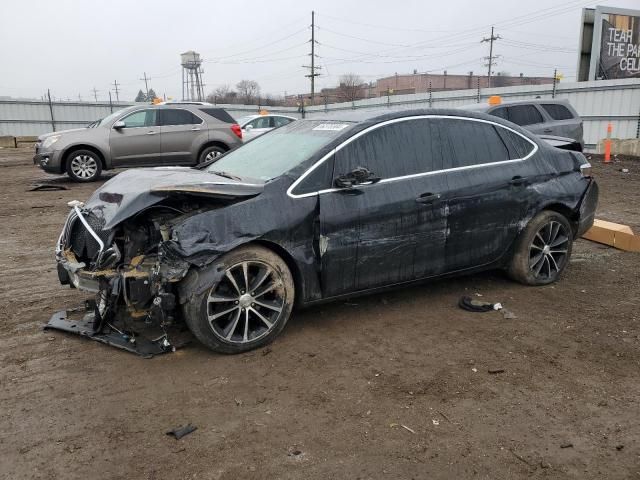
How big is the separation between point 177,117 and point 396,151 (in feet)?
30.9

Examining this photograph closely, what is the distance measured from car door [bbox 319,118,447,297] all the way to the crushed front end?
1142 mm

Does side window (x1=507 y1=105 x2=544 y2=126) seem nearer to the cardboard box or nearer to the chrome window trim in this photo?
the cardboard box

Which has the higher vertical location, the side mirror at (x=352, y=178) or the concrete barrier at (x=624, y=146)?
the side mirror at (x=352, y=178)

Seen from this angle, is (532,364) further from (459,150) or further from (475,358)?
(459,150)

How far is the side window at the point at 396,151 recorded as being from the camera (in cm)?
414

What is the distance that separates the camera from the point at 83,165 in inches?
477

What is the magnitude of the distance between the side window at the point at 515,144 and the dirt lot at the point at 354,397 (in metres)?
1.32

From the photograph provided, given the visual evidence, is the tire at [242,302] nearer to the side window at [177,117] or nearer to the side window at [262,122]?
the side window at [177,117]

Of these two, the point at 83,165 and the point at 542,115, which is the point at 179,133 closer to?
the point at 83,165

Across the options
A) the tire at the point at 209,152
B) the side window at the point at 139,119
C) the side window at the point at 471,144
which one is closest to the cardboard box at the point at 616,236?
the side window at the point at 471,144

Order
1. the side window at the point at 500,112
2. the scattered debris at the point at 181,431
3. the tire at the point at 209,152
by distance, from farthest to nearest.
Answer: the tire at the point at 209,152 → the side window at the point at 500,112 → the scattered debris at the point at 181,431

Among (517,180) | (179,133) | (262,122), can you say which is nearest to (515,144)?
(517,180)

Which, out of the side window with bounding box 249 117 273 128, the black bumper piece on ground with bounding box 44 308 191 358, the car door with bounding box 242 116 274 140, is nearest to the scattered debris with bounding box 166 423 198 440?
the black bumper piece on ground with bounding box 44 308 191 358

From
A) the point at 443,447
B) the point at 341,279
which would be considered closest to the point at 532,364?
the point at 443,447
